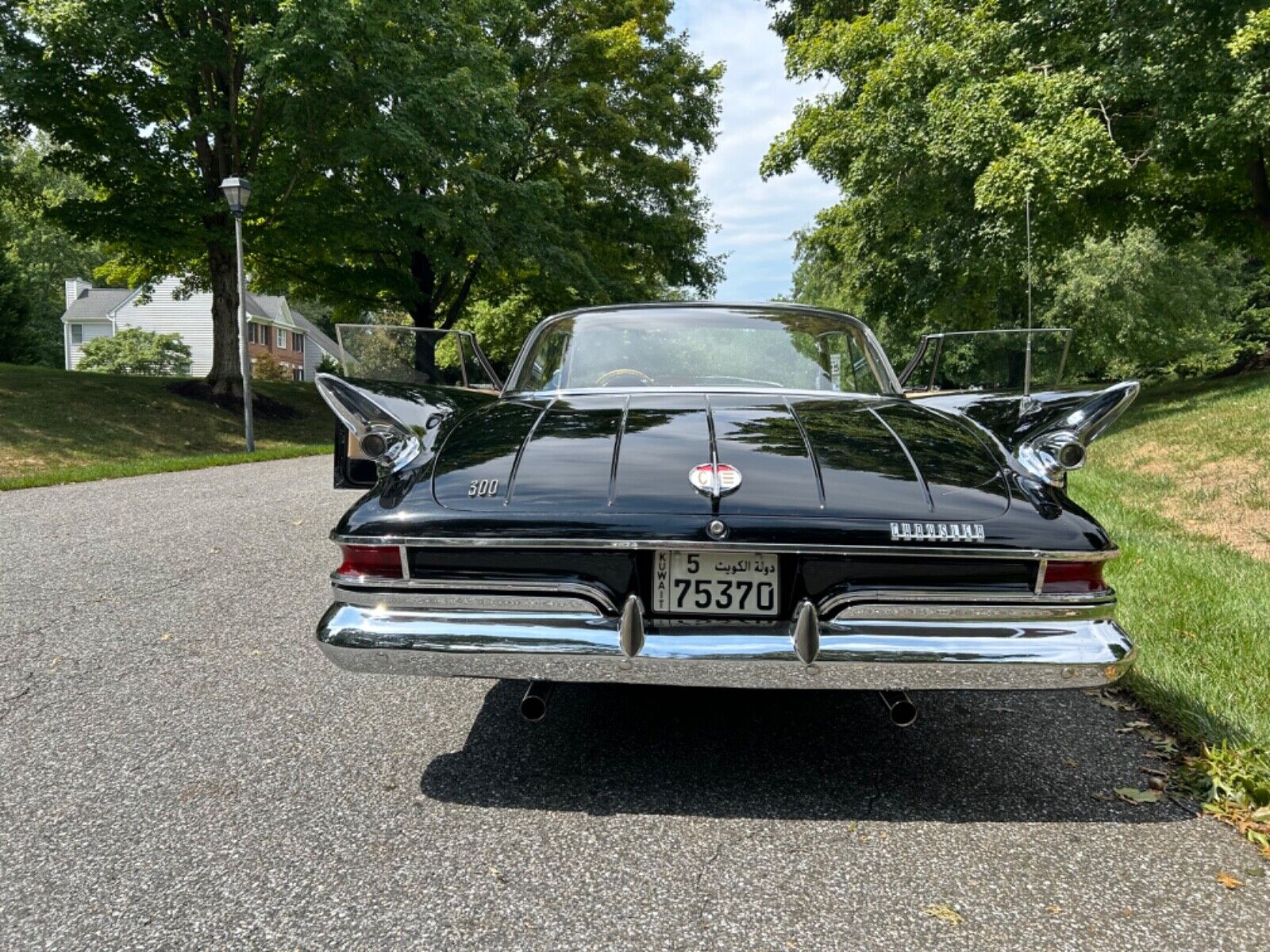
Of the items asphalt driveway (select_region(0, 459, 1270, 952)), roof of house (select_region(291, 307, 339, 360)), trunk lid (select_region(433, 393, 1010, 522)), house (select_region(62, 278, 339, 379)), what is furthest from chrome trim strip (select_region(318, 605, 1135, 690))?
roof of house (select_region(291, 307, 339, 360))

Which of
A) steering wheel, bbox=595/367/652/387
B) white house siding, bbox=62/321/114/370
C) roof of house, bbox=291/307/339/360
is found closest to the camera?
steering wheel, bbox=595/367/652/387

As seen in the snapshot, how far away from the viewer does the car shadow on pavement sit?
2.59 metres

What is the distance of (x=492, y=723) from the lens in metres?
3.18

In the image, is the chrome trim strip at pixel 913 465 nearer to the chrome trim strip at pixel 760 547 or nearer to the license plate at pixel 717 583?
the chrome trim strip at pixel 760 547

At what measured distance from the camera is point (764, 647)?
2350 millimetres

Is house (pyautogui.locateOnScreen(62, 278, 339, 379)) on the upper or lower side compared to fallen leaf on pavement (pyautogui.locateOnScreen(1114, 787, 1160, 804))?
upper

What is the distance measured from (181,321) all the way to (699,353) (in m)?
49.2

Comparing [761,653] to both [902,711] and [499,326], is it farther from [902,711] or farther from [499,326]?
[499,326]

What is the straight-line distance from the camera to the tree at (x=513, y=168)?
18.2 metres

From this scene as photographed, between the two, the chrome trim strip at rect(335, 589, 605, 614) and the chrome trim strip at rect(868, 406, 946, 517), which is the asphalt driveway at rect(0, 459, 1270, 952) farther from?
the chrome trim strip at rect(868, 406, 946, 517)

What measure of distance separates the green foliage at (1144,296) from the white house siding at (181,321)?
Result: 3865cm

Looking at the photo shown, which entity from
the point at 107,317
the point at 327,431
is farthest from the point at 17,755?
the point at 107,317

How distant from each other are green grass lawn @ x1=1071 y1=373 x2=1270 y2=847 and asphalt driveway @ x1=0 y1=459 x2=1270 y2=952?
0.95ft

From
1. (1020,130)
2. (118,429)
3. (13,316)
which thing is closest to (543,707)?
(1020,130)
